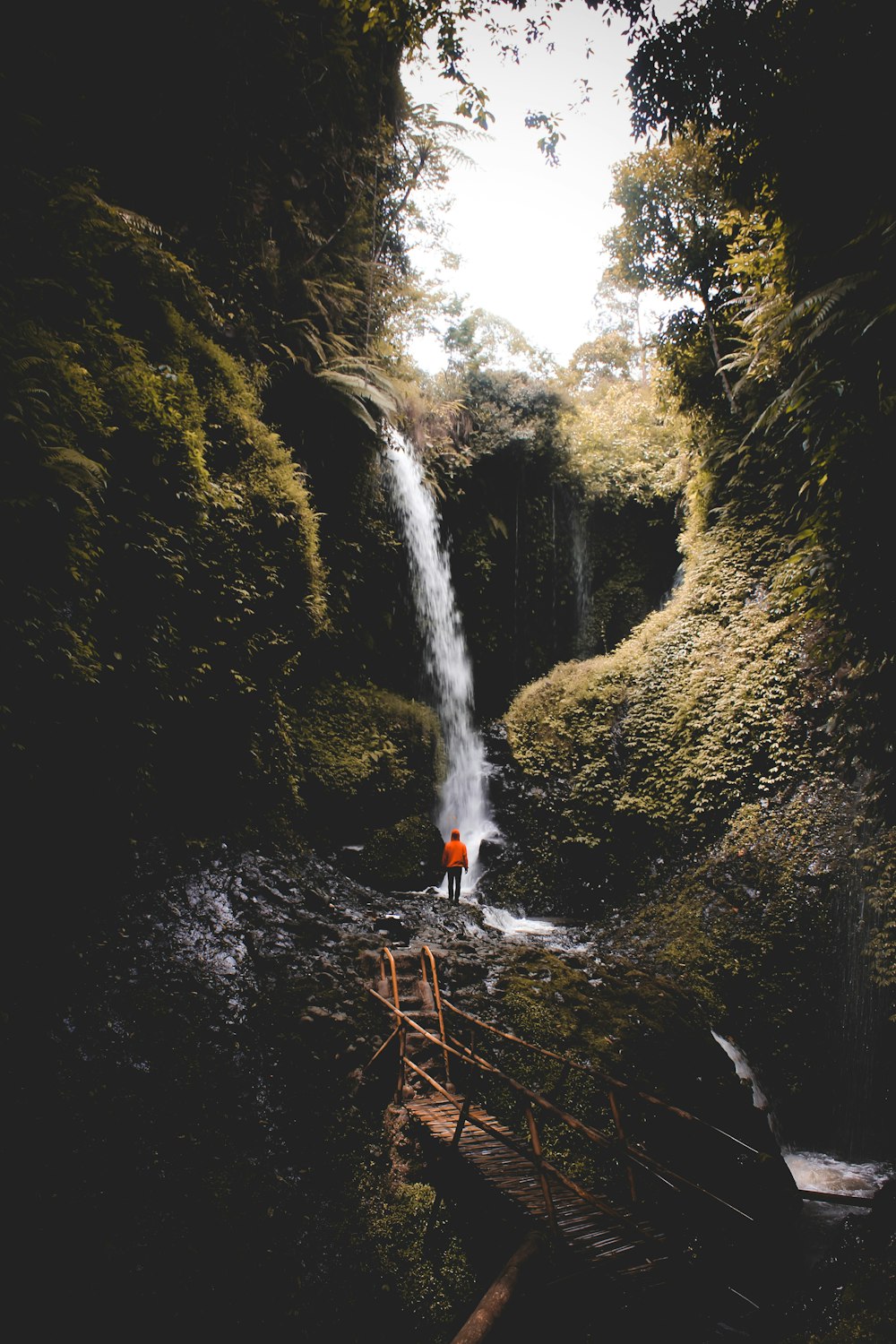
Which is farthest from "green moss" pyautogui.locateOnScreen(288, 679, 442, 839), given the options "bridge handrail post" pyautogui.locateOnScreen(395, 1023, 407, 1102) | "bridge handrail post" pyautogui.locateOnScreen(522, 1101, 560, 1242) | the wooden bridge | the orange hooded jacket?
"bridge handrail post" pyautogui.locateOnScreen(522, 1101, 560, 1242)

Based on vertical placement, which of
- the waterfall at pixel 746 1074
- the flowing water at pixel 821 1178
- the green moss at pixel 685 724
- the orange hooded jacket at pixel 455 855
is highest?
the green moss at pixel 685 724

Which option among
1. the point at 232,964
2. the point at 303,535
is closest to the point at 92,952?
the point at 232,964

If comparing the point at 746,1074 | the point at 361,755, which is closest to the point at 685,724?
the point at 746,1074

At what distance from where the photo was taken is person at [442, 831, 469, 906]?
8125 millimetres

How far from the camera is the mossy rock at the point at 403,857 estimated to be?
8.11 meters

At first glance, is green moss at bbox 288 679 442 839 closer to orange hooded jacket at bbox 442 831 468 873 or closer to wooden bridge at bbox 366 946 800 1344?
orange hooded jacket at bbox 442 831 468 873

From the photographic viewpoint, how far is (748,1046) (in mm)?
5637

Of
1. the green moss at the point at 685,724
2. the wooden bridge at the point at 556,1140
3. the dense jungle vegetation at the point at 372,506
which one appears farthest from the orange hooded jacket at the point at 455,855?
the wooden bridge at the point at 556,1140

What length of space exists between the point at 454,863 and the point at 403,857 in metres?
0.88

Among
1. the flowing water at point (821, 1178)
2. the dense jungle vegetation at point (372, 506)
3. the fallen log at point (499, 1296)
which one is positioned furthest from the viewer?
the dense jungle vegetation at point (372, 506)

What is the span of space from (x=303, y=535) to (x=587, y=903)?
22.8 feet

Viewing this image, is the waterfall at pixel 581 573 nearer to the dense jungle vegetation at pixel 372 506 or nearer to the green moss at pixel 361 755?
the dense jungle vegetation at pixel 372 506

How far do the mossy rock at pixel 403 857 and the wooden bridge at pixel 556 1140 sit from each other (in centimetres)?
255

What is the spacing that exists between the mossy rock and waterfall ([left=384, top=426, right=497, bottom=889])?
5.57 feet
